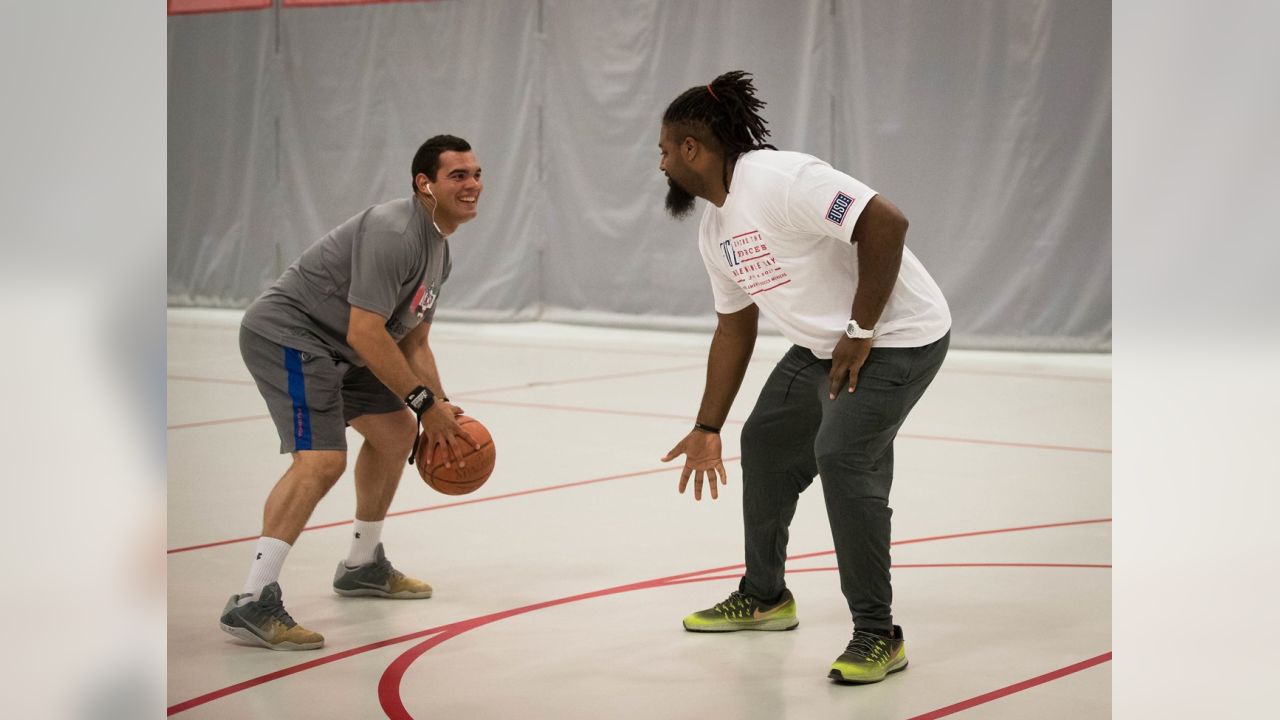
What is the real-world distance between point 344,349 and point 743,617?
1395mm

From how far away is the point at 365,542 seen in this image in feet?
14.9

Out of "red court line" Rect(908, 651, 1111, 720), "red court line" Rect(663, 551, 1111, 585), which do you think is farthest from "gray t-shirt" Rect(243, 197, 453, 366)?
"red court line" Rect(908, 651, 1111, 720)

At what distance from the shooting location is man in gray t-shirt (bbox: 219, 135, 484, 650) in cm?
393

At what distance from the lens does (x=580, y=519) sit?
227 inches

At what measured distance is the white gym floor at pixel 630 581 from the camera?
351cm

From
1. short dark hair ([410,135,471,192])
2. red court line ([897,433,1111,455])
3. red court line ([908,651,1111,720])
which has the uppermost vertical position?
short dark hair ([410,135,471,192])

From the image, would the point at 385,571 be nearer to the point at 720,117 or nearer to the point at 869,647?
the point at 869,647

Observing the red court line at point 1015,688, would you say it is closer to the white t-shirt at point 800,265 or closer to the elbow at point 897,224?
the white t-shirt at point 800,265

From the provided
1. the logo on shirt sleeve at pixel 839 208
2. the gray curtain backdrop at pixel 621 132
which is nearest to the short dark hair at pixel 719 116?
the logo on shirt sleeve at pixel 839 208

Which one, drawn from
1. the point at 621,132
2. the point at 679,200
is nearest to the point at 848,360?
the point at 679,200

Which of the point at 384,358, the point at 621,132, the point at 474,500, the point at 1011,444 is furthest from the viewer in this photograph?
the point at 621,132

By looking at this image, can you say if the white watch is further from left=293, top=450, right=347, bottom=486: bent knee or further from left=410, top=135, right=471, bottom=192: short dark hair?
left=293, top=450, right=347, bottom=486: bent knee

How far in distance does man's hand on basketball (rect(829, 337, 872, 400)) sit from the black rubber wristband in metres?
1.12

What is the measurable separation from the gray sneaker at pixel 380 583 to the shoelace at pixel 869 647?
1.55m
